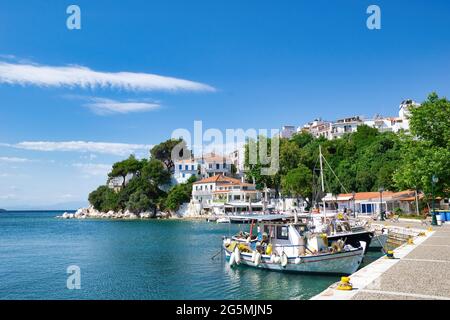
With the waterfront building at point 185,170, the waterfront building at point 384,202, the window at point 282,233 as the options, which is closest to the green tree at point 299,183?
the waterfront building at point 384,202

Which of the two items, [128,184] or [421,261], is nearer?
[421,261]

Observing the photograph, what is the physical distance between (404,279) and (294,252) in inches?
383

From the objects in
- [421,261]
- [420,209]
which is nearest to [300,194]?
[420,209]

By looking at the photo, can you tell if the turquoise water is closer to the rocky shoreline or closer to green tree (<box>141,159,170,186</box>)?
the rocky shoreline

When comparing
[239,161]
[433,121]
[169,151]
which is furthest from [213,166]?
[433,121]

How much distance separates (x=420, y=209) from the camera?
53.3m

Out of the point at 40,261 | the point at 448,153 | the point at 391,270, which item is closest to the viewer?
the point at 391,270

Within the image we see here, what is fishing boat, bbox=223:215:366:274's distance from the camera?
68.3 ft

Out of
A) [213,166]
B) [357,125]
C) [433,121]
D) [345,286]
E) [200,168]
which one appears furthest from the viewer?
[357,125]

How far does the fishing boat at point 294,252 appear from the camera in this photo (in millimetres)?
20828

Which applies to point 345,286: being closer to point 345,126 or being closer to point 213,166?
point 213,166

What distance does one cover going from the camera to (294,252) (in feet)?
72.8
